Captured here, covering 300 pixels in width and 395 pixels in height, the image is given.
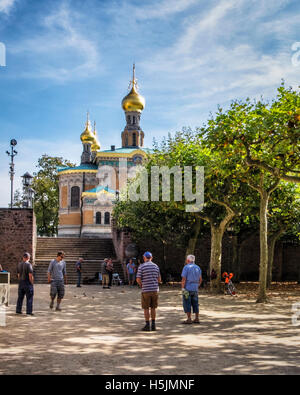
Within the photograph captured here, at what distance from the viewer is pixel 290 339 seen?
9.23 m

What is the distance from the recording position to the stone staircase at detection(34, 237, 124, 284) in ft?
90.2

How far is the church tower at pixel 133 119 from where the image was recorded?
200ft

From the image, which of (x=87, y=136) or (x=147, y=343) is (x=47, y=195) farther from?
(x=147, y=343)

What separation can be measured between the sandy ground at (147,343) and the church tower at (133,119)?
157 ft

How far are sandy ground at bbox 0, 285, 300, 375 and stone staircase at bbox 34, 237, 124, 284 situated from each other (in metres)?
12.9

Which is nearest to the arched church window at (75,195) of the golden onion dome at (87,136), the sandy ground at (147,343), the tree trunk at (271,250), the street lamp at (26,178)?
the golden onion dome at (87,136)

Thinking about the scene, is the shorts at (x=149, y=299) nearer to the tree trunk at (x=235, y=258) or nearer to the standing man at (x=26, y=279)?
the standing man at (x=26, y=279)

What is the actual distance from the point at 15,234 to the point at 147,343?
2044 cm

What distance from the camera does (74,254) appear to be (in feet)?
104

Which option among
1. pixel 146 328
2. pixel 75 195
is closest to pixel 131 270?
pixel 146 328

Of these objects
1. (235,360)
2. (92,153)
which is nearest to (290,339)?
(235,360)

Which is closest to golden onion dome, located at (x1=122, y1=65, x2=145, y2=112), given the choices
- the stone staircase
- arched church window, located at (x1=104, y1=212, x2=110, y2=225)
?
arched church window, located at (x1=104, y1=212, x2=110, y2=225)

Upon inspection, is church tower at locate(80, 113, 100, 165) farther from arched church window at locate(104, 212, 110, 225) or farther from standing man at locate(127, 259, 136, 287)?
standing man at locate(127, 259, 136, 287)
